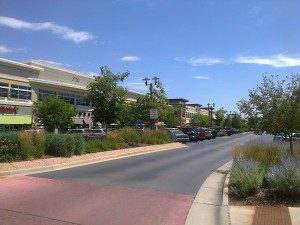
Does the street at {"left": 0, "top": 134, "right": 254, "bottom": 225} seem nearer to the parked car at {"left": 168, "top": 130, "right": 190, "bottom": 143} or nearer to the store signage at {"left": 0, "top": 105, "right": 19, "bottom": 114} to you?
the parked car at {"left": 168, "top": 130, "right": 190, "bottom": 143}

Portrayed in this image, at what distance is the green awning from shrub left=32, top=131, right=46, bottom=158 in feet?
129

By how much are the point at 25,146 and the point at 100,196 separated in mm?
6768

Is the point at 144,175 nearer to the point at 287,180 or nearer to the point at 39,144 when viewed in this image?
the point at 39,144

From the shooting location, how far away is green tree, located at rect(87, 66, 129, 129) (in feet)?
105

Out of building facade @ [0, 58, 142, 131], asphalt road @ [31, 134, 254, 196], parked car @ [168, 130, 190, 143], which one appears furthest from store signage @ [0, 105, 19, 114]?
asphalt road @ [31, 134, 254, 196]

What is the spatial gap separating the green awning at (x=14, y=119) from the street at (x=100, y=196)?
4277 centimetres

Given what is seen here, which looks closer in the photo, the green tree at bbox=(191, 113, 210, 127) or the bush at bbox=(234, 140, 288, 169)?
the bush at bbox=(234, 140, 288, 169)

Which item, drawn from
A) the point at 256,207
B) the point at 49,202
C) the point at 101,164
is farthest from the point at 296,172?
the point at 101,164

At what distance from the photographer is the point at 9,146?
47.1 feet

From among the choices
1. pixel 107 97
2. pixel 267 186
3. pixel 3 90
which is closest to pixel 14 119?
pixel 3 90

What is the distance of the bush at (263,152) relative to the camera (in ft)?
42.3

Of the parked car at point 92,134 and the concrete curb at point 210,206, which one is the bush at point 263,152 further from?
the parked car at point 92,134

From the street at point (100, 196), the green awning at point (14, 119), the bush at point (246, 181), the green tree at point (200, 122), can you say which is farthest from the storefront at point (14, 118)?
the green tree at point (200, 122)

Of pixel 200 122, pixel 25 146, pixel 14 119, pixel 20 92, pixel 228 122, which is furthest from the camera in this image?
pixel 200 122
